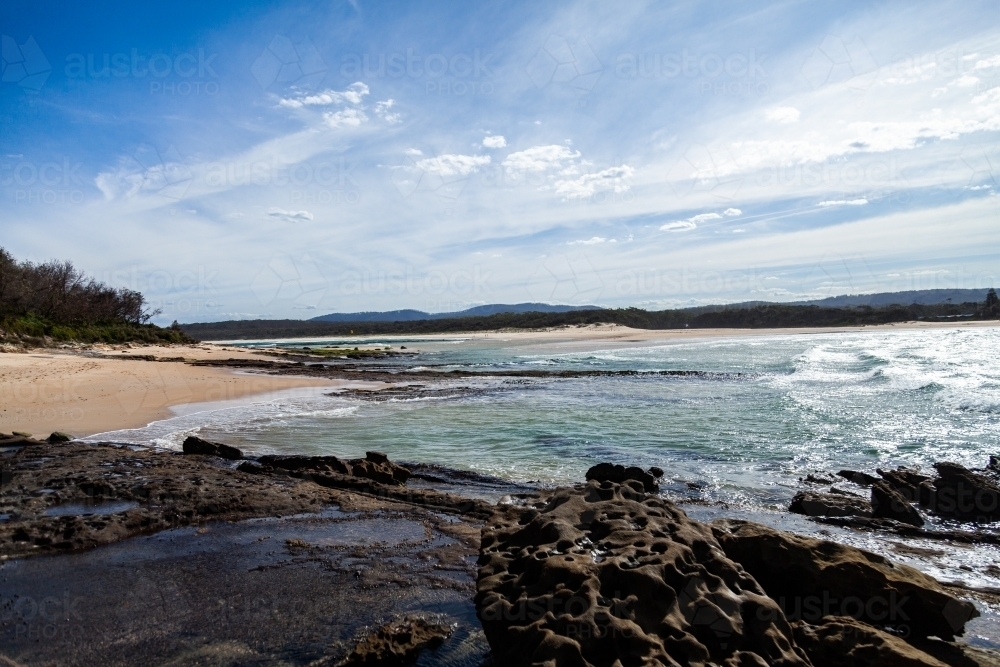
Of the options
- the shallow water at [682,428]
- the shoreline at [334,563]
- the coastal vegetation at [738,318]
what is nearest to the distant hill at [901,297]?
the coastal vegetation at [738,318]

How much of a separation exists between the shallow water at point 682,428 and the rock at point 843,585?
5.19 feet

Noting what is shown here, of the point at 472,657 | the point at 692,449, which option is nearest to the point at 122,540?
the point at 472,657

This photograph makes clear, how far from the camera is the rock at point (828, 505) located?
690cm

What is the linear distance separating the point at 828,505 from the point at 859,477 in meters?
1.97

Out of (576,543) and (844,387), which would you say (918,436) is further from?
(576,543)

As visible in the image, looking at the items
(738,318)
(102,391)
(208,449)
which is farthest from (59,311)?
(738,318)

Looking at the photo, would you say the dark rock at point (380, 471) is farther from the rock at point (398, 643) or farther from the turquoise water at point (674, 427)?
Answer: the rock at point (398, 643)

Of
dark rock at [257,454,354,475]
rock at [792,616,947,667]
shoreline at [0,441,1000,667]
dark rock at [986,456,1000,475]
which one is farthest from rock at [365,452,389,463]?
dark rock at [986,456,1000,475]

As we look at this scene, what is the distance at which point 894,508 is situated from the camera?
21.7ft

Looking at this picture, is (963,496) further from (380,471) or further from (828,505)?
(380,471)

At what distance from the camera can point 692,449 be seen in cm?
1070

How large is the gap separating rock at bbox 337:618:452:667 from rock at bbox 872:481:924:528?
17.8ft

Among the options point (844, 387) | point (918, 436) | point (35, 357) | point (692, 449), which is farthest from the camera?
point (35, 357)

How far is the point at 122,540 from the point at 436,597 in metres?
3.29
